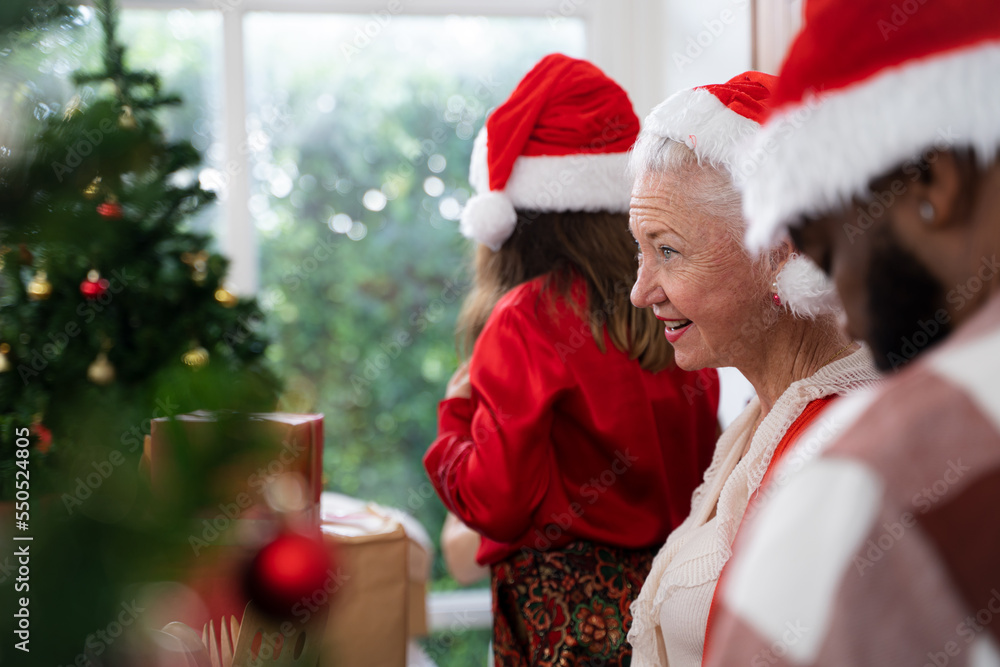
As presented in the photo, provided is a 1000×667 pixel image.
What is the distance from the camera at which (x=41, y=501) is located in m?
0.37

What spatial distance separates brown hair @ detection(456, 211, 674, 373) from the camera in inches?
60.6

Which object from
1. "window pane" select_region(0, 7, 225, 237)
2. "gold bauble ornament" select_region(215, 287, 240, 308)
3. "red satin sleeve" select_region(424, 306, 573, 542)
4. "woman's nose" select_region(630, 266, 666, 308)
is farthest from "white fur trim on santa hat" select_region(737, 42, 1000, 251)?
"window pane" select_region(0, 7, 225, 237)

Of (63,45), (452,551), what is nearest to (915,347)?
(63,45)

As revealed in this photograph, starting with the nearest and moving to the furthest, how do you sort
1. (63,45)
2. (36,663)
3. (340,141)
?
(36,663), (63,45), (340,141)

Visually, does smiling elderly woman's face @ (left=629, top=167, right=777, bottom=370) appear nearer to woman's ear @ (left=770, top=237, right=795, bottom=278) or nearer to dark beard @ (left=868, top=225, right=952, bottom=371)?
woman's ear @ (left=770, top=237, right=795, bottom=278)

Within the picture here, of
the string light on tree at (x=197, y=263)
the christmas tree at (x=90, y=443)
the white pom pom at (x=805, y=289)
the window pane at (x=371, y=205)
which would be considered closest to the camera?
the christmas tree at (x=90, y=443)

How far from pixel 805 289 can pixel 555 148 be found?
0.80 metres

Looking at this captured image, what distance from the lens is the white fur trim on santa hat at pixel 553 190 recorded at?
165 centimetres

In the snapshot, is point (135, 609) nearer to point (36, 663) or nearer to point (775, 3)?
point (36, 663)

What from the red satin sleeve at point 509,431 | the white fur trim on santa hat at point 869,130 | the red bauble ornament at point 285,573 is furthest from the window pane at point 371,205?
the red bauble ornament at point 285,573

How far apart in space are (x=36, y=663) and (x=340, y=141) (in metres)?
2.86

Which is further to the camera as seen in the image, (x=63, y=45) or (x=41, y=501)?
(x=63, y=45)

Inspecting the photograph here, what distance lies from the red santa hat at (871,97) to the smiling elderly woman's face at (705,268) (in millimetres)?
590

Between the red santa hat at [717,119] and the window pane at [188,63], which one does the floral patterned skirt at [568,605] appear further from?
the window pane at [188,63]
